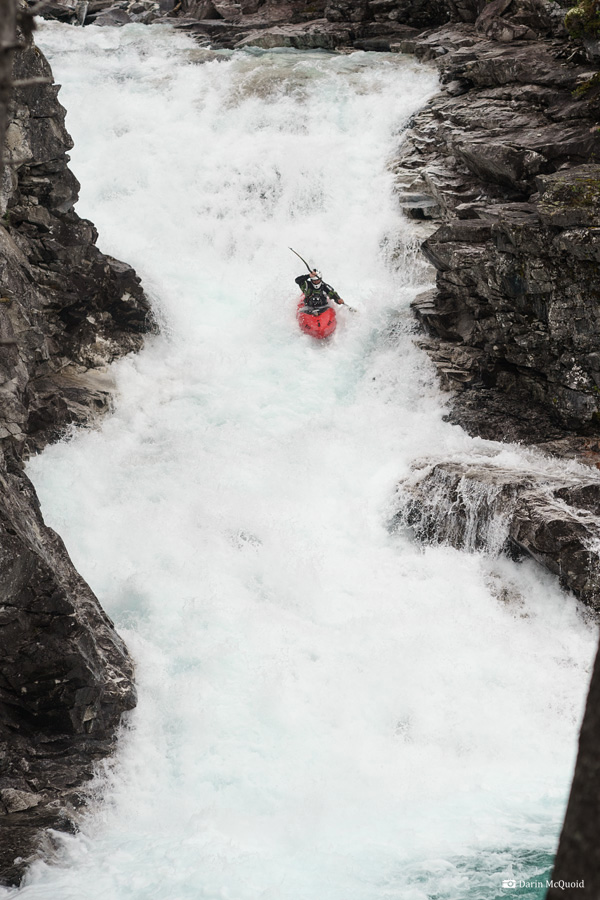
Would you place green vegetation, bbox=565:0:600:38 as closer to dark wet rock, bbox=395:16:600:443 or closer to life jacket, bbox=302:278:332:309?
dark wet rock, bbox=395:16:600:443

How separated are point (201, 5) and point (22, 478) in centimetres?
2404

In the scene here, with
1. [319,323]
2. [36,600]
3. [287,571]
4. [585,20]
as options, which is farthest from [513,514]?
[585,20]

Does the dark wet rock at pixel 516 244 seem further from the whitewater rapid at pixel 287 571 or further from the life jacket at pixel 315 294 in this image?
the life jacket at pixel 315 294

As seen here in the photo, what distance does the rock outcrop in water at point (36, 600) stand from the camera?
729 cm

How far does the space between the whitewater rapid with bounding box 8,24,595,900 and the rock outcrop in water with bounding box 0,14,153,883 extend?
0.33 m

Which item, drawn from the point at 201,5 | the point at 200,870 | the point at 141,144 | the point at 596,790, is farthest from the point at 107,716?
the point at 201,5

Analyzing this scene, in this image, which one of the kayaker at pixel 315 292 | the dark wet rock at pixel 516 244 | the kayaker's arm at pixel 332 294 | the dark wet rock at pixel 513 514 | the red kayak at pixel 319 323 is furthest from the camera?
the red kayak at pixel 319 323

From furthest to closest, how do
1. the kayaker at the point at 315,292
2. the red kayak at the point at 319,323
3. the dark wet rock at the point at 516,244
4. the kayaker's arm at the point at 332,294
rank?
the red kayak at the point at 319,323, the kayaker at the point at 315,292, the kayaker's arm at the point at 332,294, the dark wet rock at the point at 516,244

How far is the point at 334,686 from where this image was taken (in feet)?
29.7

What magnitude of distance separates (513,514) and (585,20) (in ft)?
30.6

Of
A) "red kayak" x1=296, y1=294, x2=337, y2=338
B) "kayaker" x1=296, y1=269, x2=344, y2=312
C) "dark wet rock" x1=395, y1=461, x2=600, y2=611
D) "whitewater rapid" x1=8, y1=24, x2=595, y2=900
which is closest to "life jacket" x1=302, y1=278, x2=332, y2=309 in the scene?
"kayaker" x1=296, y1=269, x2=344, y2=312

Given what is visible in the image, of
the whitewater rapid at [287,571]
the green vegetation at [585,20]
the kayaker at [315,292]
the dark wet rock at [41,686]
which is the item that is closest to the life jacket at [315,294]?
the kayaker at [315,292]

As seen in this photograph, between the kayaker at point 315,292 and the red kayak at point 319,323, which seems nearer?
the kayaker at point 315,292

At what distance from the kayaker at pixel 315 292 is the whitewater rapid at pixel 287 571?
56cm
